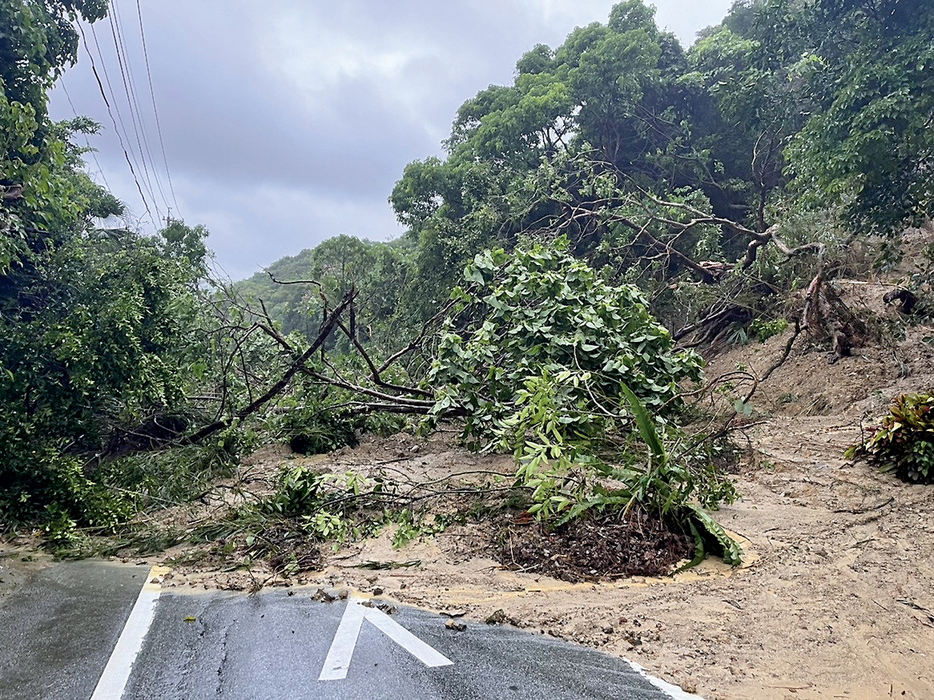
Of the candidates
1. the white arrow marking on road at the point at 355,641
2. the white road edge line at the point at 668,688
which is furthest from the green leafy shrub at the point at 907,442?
the white arrow marking on road at the point at 355,641

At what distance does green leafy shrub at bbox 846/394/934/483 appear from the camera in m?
5.37

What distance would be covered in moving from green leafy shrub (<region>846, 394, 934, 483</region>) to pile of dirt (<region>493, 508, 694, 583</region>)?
2331 mm

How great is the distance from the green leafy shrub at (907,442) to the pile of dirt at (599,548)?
233 cm

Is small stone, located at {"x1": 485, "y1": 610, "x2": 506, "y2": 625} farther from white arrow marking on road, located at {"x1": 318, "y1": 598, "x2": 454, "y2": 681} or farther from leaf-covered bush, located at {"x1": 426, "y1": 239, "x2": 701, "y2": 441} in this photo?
leaf-covered bush, located at {"x1": 426, "y1": 239, "x2": 701, "y2": 441}

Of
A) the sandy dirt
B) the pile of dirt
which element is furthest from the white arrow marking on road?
the pile of dirt

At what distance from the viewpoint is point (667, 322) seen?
44.9 ft

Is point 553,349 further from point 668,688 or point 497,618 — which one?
point 668,688

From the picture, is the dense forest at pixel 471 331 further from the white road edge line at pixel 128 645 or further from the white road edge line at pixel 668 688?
→ the white road edge line at pixel 668 688

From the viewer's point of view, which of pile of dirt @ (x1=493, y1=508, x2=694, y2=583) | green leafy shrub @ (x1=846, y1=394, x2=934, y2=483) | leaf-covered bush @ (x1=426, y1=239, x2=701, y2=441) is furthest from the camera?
leaf-covered bush @ (x1=426, y1=239, x2=701, y2=441)

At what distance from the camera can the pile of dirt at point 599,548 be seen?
422cm

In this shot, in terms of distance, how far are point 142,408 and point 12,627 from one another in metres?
4.07

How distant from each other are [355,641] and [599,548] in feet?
5.97

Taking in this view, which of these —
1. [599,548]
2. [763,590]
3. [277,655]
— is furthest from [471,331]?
[277,655]

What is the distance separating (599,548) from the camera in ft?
14.4
